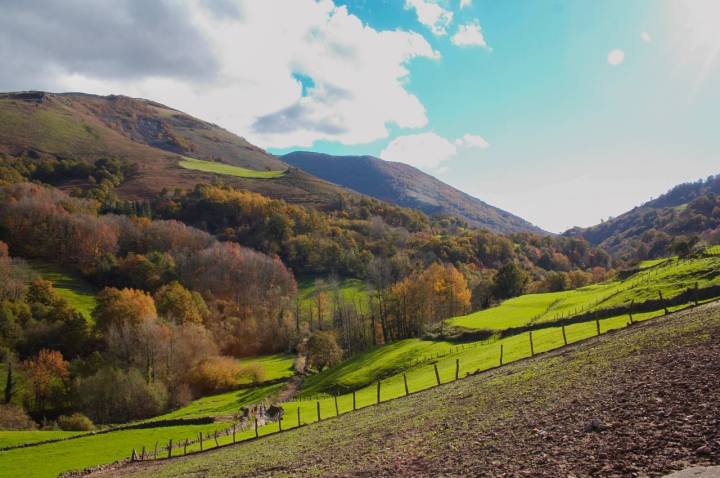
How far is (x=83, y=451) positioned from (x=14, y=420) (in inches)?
1254

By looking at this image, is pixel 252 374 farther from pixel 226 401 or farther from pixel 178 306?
pixel 178 306

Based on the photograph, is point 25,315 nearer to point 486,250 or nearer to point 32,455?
point 32,455

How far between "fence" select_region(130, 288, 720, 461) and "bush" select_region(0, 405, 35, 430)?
34215mm

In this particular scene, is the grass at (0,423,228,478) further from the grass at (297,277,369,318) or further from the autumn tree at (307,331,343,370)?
the grass at (297,277,369,318)

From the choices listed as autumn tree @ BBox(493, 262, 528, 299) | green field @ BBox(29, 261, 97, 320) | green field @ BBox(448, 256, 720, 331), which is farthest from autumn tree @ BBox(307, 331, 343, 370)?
green field @ BBox(29, 261, 97, 320)

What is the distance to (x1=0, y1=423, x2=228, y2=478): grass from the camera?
4072cm

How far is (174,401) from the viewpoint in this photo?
78875 mm

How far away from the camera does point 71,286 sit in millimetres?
127000

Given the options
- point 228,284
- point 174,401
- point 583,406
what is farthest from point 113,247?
point 583,406

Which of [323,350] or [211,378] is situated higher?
[323,350]

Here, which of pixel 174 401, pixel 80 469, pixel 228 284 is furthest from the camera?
pixel 228 284

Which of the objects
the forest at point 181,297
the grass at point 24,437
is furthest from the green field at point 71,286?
the grass at point 24,437

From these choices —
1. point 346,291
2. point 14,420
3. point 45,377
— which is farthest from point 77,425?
point 346,291

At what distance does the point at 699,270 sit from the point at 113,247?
507 ft
